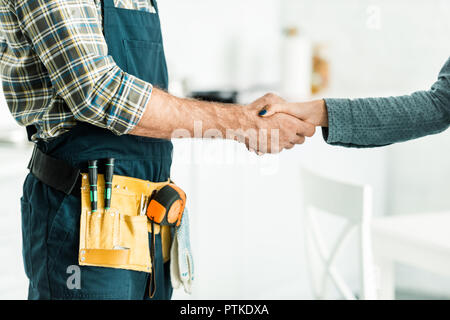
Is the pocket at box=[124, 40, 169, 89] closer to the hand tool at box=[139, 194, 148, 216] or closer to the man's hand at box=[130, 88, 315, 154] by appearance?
the man's hand at box=[130, 88, 315, 154]

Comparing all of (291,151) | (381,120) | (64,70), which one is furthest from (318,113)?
(291,151)

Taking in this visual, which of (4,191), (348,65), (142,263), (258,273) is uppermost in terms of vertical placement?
(348,65)

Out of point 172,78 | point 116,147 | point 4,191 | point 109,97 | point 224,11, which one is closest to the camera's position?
point 109,97

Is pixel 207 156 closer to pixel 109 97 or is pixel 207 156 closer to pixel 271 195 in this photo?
pixel 271 195

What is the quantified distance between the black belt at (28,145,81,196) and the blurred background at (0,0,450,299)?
28.9 inches

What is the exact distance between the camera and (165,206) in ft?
2.94

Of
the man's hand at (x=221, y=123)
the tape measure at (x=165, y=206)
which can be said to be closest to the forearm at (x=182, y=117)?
the man's hand at (x=221, y=123)

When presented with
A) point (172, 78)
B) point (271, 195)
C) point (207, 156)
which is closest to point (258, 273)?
point (271, 195)

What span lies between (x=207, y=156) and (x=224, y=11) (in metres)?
0.77

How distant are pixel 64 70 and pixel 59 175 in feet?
0.63

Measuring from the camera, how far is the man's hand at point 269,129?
3.19ft

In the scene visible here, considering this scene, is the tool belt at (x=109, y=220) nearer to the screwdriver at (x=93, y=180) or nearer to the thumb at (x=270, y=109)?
the screwdriver at (x=93, y=180)

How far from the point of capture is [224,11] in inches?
87.2

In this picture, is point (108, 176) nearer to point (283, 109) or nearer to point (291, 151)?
point (283, 109)
